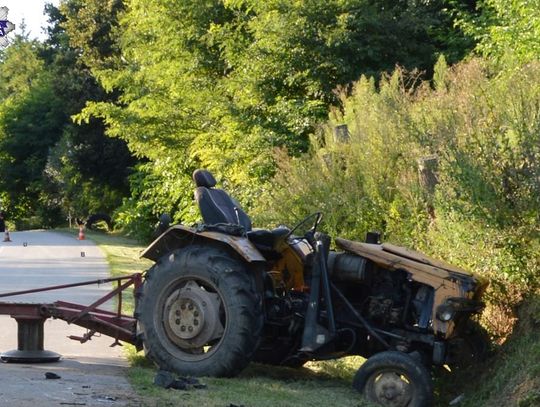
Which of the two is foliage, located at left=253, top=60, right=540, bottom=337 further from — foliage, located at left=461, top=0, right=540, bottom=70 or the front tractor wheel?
the front tractor wheel

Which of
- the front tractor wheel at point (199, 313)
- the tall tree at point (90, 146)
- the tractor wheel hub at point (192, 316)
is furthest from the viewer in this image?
the tall tree at point (90, 146)

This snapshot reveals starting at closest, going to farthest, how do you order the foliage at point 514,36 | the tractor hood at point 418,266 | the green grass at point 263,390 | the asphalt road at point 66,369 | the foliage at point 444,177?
the asphalt road at point 66,369 → the green grass at point 263,390 → the tractor hood at point 418,266 → the foliage at point 444,177 → the foliage at point 514,36

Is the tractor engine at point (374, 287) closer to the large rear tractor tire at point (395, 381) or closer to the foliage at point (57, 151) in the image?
the large rear tractor tire at point (395, 381)

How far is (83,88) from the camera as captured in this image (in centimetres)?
4775

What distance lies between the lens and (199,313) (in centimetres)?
998

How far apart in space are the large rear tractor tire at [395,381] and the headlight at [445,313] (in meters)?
0.43

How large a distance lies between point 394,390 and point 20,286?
12.4 metres

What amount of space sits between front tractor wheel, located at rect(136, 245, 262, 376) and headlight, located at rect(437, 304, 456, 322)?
1589mm

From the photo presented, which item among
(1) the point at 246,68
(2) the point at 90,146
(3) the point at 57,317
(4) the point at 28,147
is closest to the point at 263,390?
(3) the point at 57,317

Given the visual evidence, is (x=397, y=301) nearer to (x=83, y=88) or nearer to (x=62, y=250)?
(x=62, y=250)

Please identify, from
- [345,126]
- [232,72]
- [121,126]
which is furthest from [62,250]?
[345,126]

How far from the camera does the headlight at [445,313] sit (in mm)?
9203

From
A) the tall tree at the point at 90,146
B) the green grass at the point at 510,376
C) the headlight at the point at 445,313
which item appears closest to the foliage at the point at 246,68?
the green grass at the point at 510,376

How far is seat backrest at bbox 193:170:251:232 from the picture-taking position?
420 inches
